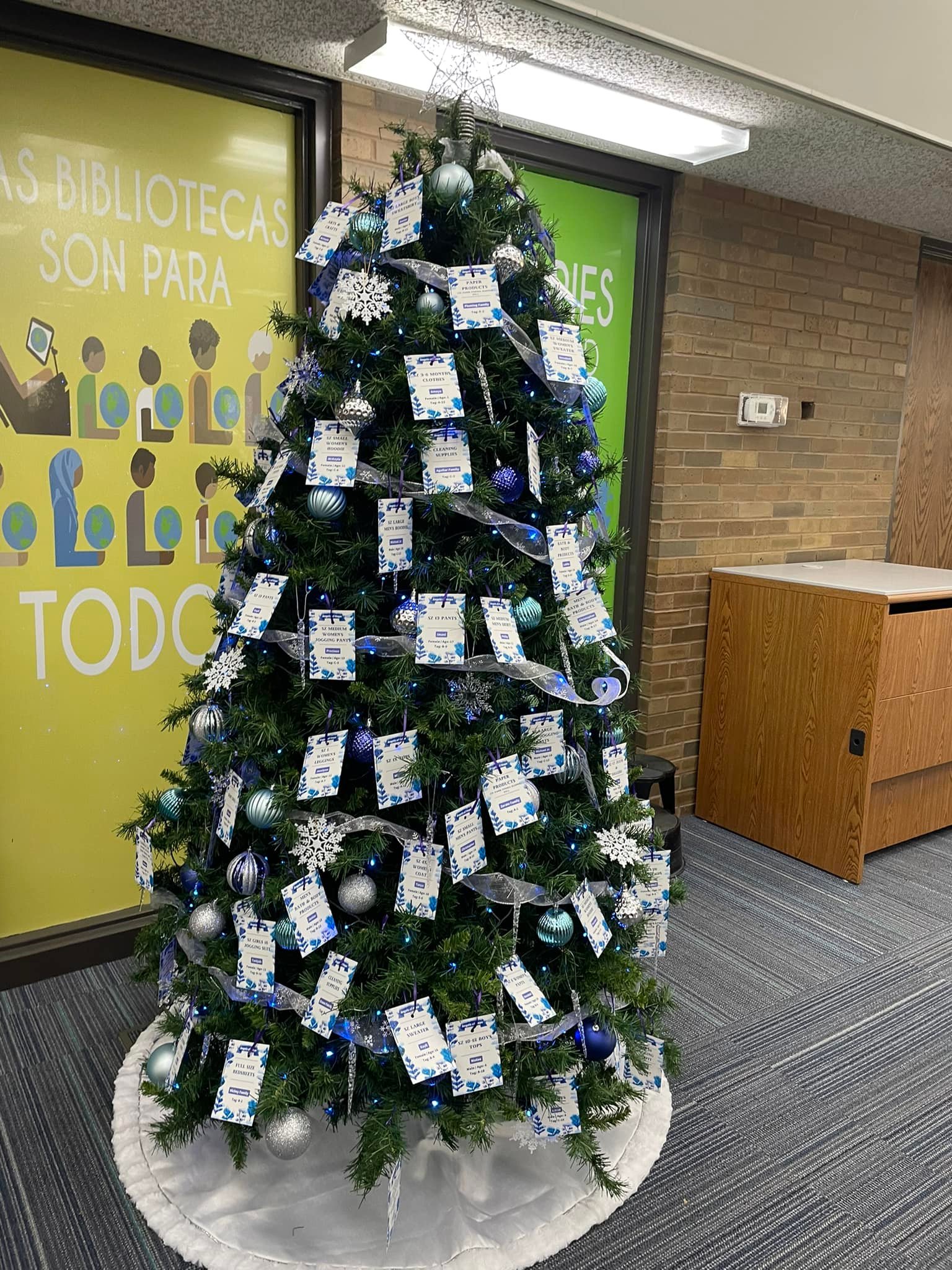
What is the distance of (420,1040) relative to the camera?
4.90 ft

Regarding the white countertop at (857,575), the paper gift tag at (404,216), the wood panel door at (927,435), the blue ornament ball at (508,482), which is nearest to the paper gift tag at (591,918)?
the blue ornament ball at (508,482)

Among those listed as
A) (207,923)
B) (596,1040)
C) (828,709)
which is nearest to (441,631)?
(207,923)

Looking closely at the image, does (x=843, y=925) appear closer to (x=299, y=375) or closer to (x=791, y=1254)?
(x=791, y=1254)

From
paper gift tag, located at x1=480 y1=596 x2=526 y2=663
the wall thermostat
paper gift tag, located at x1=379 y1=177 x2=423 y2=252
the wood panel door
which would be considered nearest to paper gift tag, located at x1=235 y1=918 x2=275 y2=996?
paper gift tag, located at x1=480 y1=596 x2=526 y2=663

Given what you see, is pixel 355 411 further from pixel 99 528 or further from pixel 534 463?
pixel 99 528

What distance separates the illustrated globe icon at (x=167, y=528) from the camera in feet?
7.98

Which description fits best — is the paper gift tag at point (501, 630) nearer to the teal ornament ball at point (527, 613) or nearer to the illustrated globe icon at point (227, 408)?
the teal ornament ball at point (527, 613)

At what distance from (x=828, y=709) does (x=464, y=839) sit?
1958 mm

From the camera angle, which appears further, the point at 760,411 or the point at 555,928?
the point at 760,411

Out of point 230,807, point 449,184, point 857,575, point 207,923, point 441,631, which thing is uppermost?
point 449,184

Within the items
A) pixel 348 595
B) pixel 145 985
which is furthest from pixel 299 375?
pixel 145 985

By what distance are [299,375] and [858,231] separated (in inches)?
113

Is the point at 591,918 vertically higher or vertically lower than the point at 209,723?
lower

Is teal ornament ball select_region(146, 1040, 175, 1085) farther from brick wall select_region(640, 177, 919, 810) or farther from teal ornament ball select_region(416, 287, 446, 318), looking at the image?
brick wall select_region(640, 177, 919, 810)
